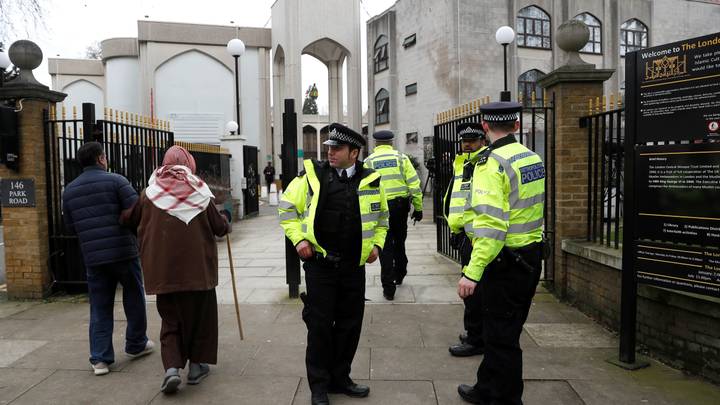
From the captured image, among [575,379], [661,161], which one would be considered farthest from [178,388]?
[661,161]

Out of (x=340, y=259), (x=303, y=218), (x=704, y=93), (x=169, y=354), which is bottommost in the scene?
(x=169, y=354)

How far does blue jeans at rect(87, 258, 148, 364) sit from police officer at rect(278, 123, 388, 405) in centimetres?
174

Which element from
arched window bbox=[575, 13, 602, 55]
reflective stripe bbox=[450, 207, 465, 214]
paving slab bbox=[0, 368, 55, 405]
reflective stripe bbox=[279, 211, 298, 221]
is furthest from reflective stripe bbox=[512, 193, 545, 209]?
arched window bbox=[575, 13, 602, 55]

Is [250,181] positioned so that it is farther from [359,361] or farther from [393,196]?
[359,361]

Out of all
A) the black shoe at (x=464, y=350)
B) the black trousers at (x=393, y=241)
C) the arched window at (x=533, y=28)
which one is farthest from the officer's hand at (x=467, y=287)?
the arched window at (x=533, y=28)

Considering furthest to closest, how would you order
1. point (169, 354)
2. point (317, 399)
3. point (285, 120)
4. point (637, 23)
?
1. point (637, 23)
2. point (285, 120)
3. point (169, 354)
4. point (317, 399)

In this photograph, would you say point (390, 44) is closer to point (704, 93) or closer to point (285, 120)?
point (285, 120)

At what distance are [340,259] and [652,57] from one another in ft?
9.33

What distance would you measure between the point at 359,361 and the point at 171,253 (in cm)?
178

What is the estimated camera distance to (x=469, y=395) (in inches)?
142

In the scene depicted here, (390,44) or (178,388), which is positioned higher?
(390,44)

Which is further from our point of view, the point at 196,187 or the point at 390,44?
the point at 390,44

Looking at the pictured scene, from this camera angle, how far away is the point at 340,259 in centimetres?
356

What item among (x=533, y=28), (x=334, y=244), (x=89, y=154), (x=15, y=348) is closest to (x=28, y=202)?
(x=15, y=348)
